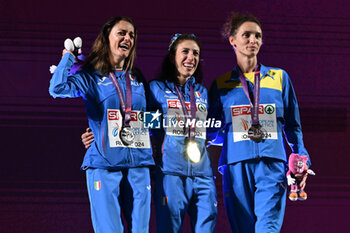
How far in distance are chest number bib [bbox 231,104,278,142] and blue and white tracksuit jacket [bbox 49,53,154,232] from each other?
0.56 metres

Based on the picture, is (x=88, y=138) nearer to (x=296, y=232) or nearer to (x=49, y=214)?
(x=49, y=214)

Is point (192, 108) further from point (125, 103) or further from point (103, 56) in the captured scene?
point (103, 56)

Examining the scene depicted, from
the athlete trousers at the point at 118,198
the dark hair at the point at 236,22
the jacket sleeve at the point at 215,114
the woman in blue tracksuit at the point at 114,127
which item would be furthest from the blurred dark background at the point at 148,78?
the athlete trousers at the point at 118,198

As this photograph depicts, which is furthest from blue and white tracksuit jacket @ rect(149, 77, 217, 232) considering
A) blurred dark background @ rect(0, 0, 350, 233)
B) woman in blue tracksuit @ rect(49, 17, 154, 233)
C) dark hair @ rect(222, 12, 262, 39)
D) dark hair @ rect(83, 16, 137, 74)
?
blurred dark background @ rect(0, 0, 350, 233)

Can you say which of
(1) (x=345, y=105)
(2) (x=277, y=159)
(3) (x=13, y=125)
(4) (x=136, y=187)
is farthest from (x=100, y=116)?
(1) (x=345, y=105)

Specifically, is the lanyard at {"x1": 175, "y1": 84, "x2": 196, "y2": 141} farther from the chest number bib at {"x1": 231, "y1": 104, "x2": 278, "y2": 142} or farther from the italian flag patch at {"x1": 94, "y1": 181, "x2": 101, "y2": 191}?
the italian flag patch at {"x1": 94, "y1": 181, "x2": 101, "y2": 191}

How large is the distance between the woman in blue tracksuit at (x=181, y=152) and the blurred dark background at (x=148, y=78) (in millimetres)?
897

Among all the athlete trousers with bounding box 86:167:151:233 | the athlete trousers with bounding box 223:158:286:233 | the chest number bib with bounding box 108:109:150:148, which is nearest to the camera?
the athlete trousers with bounding box 86:167:151:233

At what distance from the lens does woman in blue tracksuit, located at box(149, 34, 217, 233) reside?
2.94m

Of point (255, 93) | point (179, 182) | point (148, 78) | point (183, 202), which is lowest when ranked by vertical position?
point (183, 202)

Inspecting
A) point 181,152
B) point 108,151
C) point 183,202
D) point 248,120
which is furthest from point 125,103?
point 248,120

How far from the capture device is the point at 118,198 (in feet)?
9.46

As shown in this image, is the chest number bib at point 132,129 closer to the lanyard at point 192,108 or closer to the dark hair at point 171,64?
the lanyard at point 192,108

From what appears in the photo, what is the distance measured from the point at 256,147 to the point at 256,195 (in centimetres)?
28
